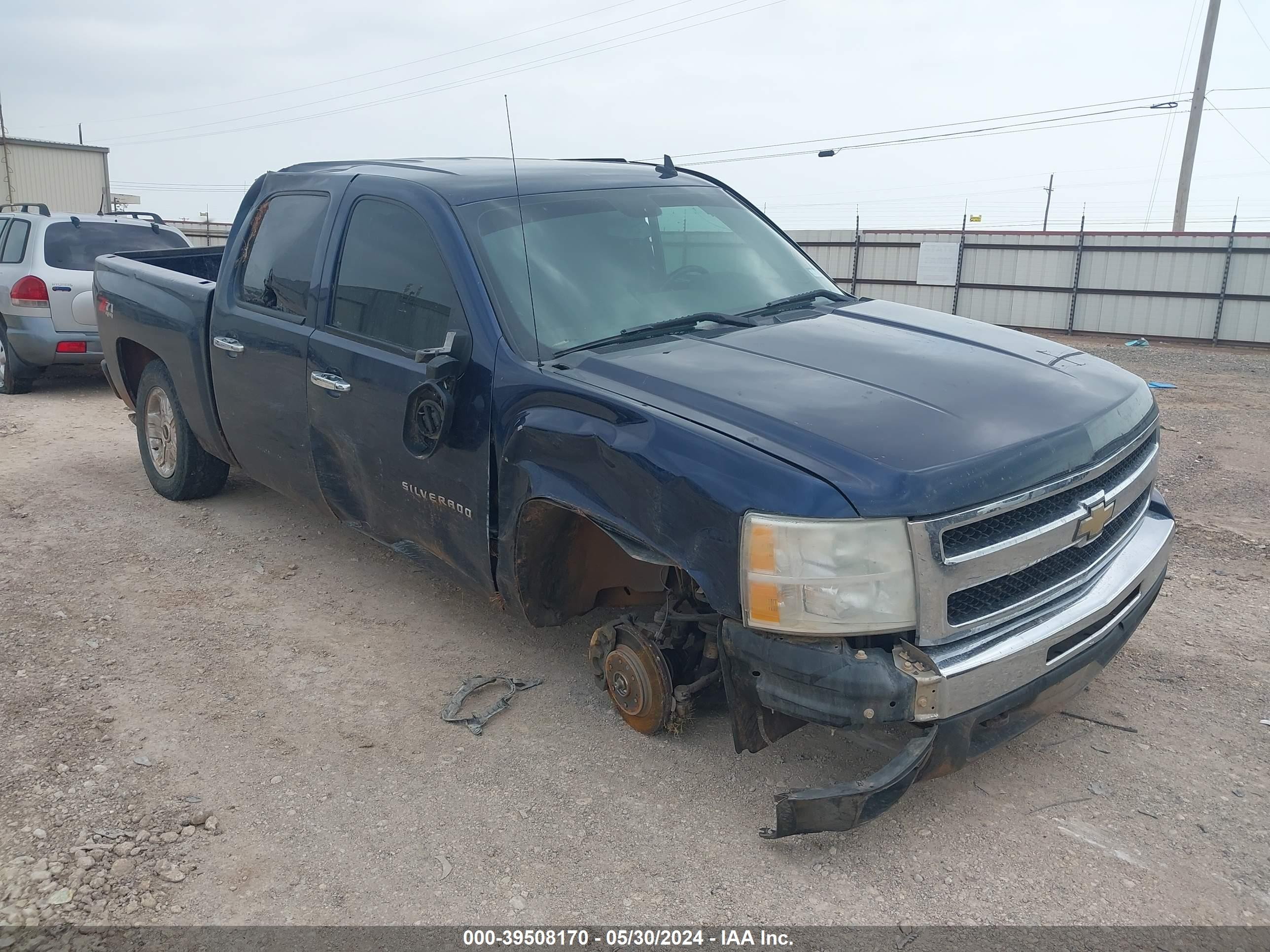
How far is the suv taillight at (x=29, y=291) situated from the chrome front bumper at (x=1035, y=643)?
921cm

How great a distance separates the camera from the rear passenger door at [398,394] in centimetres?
347

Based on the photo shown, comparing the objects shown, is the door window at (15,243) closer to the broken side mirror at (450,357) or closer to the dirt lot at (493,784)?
the dirt lot at (493,784)

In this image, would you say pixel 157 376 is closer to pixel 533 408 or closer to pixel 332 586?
pixel 332 586

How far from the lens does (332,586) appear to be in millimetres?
4867

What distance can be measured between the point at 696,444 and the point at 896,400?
0.65 metres

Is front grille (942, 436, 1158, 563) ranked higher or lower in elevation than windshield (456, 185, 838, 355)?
lower

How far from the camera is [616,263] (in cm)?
374

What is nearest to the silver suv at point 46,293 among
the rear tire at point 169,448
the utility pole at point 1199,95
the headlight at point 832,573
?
the rear tire at point 169,448

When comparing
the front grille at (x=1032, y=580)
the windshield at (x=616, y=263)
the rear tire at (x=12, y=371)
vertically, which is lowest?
the rear tire at (x=12, y=371)

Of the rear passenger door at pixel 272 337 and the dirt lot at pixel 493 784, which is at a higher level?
the rear passenger door at pixel 272 337

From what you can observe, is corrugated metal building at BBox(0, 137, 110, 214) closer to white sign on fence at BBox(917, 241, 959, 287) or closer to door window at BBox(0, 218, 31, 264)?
door window at BBox(0, 218, 31, 264)

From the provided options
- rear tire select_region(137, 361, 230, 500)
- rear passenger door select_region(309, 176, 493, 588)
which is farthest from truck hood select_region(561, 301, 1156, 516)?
rear tire select_region(137, 361, 230, 500)

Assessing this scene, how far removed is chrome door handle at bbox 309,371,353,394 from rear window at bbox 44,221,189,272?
610 cm

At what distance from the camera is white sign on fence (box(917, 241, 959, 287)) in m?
21.4
